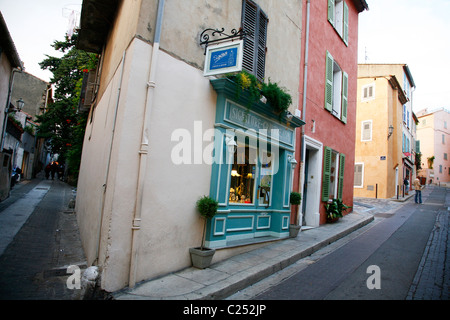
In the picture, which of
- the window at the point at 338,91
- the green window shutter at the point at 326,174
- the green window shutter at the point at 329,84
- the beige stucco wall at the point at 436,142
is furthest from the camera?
the beige stucco wall at the point at 436,142

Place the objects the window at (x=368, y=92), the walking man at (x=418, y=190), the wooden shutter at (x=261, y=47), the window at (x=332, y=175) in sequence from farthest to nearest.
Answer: the window at (x=368, y=92) < the walking man at (x=418, y=190) < the window at (x=332, y=175) < the wooden shutter at (x=261, y=47)

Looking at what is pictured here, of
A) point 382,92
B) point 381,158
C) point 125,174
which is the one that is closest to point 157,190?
point 125,174

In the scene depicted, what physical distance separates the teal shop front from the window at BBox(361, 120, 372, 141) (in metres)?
15.1

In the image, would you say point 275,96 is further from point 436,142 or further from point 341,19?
point 436,142

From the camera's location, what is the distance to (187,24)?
4.92 m

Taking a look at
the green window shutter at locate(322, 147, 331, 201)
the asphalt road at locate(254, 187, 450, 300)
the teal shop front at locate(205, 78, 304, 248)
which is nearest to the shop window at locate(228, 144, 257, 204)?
the teal shop front at locate(205, 78, 304, 248)

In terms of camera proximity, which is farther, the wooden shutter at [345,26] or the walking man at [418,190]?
the walking man at [418,190]

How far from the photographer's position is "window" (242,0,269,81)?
630cm

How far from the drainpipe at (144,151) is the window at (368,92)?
20.1 metres

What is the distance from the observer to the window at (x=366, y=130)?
795 inches

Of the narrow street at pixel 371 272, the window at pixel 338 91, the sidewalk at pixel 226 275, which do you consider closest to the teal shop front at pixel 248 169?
the sidewalk at pixel 226 275

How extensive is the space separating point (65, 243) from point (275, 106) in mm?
5953

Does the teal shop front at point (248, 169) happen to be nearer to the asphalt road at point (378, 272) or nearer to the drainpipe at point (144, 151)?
the drainpipe at point (144, 151)
